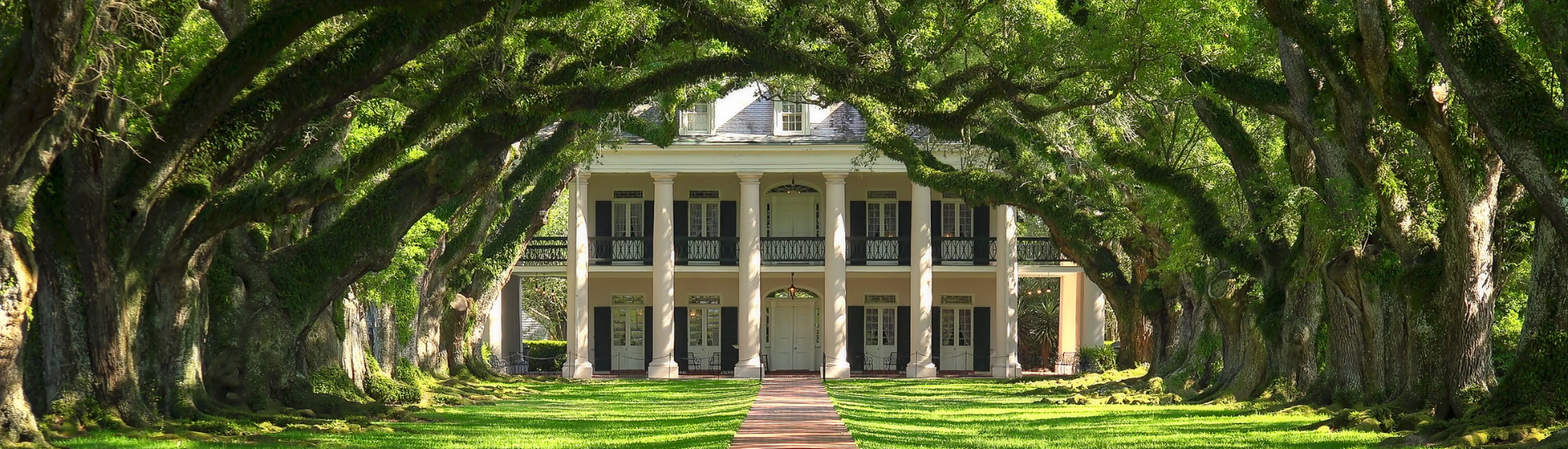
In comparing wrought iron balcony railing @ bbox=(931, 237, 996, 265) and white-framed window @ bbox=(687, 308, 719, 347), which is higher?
wrought iron balcony railing @ bbox=(931, 237, 996, 265)

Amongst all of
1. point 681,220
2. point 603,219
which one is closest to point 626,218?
point 603,219

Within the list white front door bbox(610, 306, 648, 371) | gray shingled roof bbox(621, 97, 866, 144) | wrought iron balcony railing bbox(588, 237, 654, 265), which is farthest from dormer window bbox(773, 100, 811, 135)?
white front door bbox(610, 306, 648, 371)

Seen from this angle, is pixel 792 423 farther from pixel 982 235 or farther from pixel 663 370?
pixel 982 235

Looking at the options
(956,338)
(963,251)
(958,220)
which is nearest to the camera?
(963,251)

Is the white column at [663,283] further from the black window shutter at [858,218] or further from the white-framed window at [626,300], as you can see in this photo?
the black window shutter at [858,218]

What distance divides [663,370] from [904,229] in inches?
266

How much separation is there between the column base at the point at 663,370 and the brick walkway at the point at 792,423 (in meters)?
6.60

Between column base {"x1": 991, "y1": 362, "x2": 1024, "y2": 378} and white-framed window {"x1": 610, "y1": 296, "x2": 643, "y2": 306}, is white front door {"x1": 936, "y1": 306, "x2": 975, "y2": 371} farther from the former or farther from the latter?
white-framed window {"x1": 610, "y1": 296, "x2": 643, "y2": 306}

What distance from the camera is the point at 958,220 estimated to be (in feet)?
120

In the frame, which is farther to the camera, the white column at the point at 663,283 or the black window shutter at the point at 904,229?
the black window shutter at the point at 904,229

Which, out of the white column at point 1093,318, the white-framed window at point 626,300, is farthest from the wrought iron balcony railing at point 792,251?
the white column at point 1093,318

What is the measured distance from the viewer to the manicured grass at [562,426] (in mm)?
13773

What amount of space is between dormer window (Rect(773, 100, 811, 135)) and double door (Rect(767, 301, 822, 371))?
475 cm

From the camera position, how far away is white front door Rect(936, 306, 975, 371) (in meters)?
37.2
